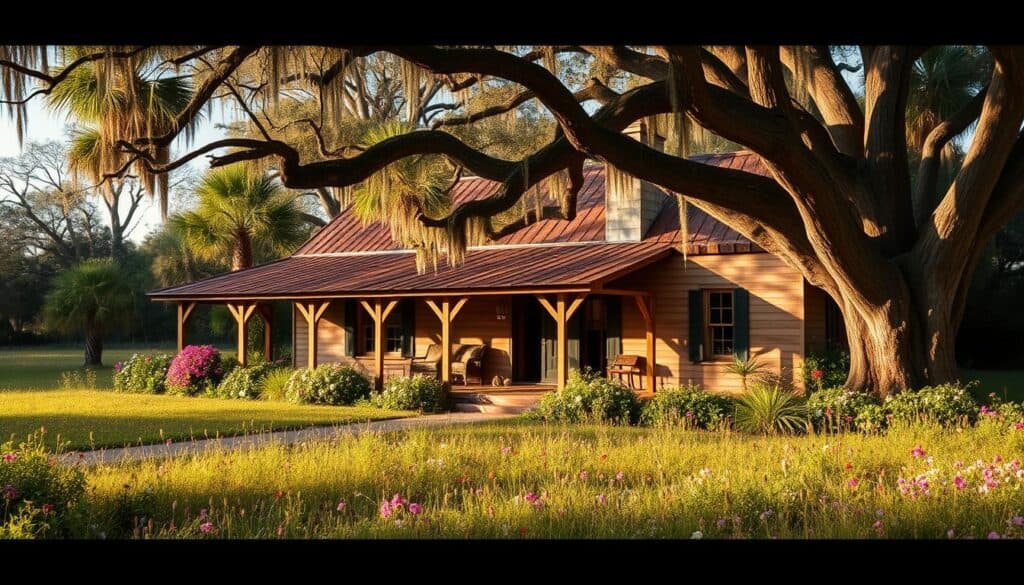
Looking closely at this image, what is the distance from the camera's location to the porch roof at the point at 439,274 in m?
16.6

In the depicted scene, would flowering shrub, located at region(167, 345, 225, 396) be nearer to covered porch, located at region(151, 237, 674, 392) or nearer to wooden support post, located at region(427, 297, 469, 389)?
covered porch, located at region(151, 237, 674, 392)

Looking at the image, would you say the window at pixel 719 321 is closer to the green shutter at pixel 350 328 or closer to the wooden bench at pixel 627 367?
the wooden bench at pixel 627 367

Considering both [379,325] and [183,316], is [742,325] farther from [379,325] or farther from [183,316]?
[183,316]

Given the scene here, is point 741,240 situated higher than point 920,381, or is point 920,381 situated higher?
point 741,240

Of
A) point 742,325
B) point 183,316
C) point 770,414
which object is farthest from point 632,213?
point 183,316

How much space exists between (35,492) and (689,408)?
31.9 ft

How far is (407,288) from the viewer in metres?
17.7

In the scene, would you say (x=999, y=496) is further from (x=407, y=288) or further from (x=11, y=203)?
(x=11, y=203)

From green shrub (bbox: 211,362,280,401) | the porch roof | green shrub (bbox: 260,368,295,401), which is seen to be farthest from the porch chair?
green shrub (bbox: 211,362,280,401)

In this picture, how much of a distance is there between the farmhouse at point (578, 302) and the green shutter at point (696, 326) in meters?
0.03

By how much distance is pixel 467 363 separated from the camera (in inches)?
763

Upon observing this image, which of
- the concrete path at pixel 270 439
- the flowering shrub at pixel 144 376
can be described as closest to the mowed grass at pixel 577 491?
the concrete path at pixel 270 439

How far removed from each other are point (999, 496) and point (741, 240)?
453 inches
